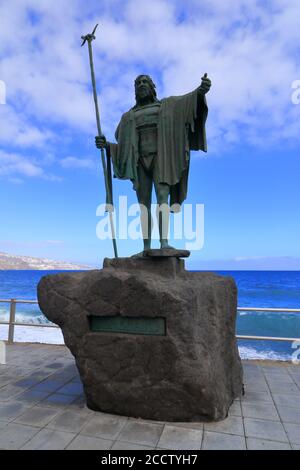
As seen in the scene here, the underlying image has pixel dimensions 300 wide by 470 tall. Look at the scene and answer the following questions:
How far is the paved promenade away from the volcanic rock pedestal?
0.60 ft

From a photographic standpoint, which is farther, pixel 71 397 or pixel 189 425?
pixel 71 397

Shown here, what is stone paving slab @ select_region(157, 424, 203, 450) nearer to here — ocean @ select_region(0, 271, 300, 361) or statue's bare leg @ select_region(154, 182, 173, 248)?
statue's bare leg @ select_region(154, 182, 173, 248)

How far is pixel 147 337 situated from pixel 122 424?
82 centimetres

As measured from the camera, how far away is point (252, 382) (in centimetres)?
446

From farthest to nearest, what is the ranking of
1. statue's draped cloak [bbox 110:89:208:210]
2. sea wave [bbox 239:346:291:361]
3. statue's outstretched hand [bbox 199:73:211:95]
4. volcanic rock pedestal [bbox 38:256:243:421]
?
1. sea wave [bbox 239:346:291:361]
2. statue's draped cloak [bbox 110:89:208:210]
3. statue's outstretched hand [bbox 199:73:211:95]
4. volcanic rock pedestal [bbox 38:256:243:421]

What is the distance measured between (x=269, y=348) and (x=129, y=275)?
979 cm

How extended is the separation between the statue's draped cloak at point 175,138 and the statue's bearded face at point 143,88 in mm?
259

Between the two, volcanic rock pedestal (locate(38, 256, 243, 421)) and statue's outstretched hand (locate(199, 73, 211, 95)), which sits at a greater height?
statue's outstretched hand (locate(199, 73, 211, 95))

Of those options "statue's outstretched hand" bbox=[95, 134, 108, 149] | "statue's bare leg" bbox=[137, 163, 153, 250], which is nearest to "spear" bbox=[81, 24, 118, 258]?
"statue's outstretched hand" bbox=[95, 134, 108, 149]

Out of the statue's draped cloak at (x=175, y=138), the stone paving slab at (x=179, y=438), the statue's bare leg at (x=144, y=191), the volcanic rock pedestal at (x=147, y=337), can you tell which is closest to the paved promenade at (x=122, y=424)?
the stone paving slab at (x=179, y=438)

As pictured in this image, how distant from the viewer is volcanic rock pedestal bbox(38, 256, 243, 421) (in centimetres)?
308

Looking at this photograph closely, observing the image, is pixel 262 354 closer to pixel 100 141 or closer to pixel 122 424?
pixel 122 424
